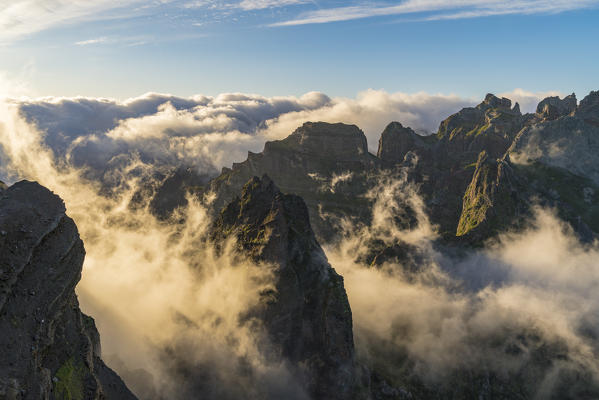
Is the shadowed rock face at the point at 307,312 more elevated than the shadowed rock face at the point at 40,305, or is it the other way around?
the shadowed rock face at the point at 40,305

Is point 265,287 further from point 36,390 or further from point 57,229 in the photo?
point 36,390

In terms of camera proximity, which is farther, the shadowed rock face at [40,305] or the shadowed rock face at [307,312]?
the shadowed rock face at [307,312]

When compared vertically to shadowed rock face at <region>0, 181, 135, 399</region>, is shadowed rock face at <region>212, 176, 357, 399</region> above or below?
below

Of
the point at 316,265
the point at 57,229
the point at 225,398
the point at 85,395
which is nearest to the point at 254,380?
the point at 225,398

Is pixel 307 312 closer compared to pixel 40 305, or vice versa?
pixel 40 305

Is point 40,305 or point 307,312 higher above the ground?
point 40,305
